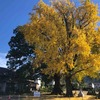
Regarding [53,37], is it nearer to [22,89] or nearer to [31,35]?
[31,35]

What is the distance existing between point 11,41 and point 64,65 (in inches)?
888

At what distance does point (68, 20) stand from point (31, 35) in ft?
22.7

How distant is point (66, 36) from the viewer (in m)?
47.7

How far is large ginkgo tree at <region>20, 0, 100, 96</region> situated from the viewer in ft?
150

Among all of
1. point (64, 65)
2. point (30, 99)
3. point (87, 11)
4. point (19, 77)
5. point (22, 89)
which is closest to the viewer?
point (30, 99)

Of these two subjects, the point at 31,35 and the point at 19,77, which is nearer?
the point at 31,35

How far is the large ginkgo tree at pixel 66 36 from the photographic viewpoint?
150 ft

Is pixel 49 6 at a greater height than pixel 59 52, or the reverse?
pixel 49 6

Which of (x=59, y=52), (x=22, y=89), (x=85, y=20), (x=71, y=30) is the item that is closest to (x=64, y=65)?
(x=59, y=52)

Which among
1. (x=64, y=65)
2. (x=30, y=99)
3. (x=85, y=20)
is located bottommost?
(x=30, y=99)

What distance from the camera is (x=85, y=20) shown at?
50094mm

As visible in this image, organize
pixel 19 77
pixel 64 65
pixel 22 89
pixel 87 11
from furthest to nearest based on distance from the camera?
pixel 22 89 < pixel 19 77 < pixel 87 11 < pixel 64 65

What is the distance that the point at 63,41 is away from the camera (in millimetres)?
47062

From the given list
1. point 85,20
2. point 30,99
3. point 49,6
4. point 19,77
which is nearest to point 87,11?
point 85,20
